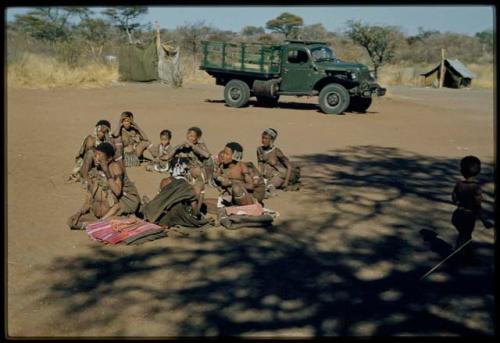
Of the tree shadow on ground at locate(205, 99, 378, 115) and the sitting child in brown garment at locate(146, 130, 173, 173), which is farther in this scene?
the tree shadow on ground at locate(205, 99, 378, 115)

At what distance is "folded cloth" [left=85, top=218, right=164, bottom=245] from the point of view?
239 inches

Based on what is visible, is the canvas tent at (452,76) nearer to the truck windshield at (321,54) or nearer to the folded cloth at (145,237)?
the truck windshield at (321,54)

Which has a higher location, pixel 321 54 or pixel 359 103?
pixel 321 54

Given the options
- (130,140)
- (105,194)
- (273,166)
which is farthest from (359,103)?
(105,194)

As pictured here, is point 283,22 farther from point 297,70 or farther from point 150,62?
point 297,70

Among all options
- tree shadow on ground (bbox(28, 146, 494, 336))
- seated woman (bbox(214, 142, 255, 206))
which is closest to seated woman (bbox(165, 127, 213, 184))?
seated woman (bbox(214, 142, 255, 206))

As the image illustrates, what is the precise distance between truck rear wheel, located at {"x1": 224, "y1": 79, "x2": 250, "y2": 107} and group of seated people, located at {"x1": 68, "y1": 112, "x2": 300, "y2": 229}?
953 centimetres

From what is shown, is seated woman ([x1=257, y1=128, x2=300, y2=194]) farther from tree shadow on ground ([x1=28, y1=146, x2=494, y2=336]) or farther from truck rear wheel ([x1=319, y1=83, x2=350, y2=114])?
truck rear wheel ([x1=319, y1=83, x2=350, y2=114])

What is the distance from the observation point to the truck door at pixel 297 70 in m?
18.3

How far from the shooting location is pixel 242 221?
6648 millimetres

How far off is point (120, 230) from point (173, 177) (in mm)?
1717

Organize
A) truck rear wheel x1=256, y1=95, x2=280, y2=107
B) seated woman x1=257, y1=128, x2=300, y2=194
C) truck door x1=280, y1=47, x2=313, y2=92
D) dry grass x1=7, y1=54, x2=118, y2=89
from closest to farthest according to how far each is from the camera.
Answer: seated woman x1=257, y1=128, x2=300, y2=194 → truck door x1=280, y1=47, x2=313, y2=92 → truck rear wheel x1=256, y1=95, x2=280, y2=107 → dry grass x1=7, y1=54, x2=118, y2=89

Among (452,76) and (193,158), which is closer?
(193,158)

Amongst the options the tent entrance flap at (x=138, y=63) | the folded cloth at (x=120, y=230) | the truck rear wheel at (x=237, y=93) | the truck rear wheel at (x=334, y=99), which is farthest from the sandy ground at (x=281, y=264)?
the tent entrance flap at (x=138, y=63)
